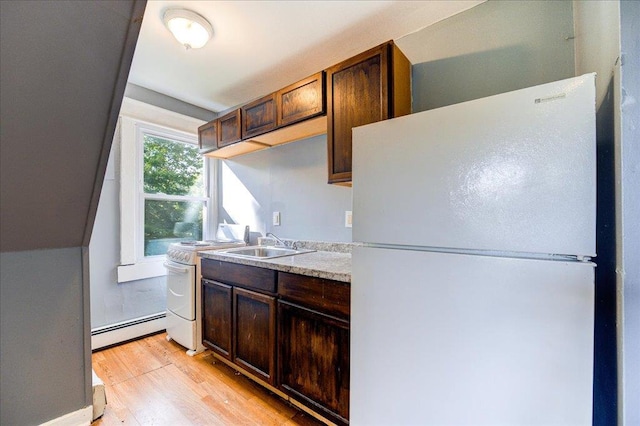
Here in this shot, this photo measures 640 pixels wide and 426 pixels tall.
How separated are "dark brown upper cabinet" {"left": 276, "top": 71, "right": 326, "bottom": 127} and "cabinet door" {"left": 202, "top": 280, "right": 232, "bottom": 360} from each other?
51.7 inches

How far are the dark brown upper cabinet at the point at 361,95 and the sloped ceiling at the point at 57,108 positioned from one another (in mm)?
1057

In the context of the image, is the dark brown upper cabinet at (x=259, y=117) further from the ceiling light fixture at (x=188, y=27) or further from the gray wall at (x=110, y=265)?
the gray wall at (x=110, y=265)

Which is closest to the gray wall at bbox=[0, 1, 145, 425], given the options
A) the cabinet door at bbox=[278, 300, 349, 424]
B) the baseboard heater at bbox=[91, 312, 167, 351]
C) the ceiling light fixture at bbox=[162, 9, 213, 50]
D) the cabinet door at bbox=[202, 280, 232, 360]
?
the cabinet door at bbox=[202, 280, 232, 360]

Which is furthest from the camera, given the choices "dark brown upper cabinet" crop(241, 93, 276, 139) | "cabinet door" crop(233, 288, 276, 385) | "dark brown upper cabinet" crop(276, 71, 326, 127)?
"dark brown upper cabinet" crop(241, 93, 276, 139)

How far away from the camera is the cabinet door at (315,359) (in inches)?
53.3

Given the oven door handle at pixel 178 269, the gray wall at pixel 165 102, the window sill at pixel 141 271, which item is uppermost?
the gray wall at pixel 165 102

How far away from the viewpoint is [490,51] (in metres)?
1.52

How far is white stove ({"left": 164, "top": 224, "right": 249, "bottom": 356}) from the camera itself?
225cm

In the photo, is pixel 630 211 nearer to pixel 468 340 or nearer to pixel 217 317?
pixel 468 340

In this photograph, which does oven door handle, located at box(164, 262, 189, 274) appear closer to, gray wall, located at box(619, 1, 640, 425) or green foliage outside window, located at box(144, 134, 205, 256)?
green foliage outside window, located at box(144, 134, 205, 256)

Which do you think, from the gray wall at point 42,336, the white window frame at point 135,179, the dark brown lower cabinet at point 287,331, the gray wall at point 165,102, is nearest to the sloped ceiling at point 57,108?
the gray wall at point 42,336

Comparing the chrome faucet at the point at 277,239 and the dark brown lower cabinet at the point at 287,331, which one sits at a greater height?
the chrome faucet at the point at 277,239

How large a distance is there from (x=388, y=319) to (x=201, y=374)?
163 cm

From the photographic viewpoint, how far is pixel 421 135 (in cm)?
102
